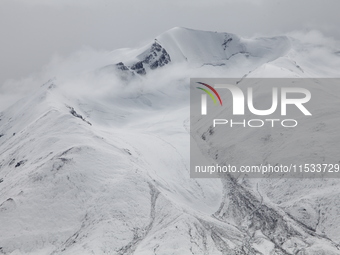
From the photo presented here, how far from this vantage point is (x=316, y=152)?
130 metres

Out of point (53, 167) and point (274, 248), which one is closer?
point (274, 248)

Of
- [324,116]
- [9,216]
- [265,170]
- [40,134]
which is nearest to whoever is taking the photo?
[9,216]

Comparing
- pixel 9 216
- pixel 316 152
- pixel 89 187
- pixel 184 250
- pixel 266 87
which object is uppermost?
pixel 266 87

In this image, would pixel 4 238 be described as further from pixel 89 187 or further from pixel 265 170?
pixel 265 170

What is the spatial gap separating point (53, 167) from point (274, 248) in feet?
208

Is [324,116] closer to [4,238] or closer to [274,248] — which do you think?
[274,248]

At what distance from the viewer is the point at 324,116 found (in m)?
149

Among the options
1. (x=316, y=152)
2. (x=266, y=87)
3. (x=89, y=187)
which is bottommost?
(x=89, y=187)

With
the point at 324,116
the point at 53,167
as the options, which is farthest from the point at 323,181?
the point at 53,167

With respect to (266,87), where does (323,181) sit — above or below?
below

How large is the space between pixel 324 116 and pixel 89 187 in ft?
Result: 261

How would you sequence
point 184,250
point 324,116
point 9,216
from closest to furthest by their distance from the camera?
point 184,250
point 9,216
point 324,116

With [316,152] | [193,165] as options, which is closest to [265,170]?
[316,152]

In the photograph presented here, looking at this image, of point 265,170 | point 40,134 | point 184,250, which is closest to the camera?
point 184,250
